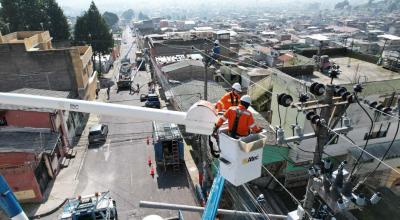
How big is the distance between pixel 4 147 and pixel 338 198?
70.5 feet

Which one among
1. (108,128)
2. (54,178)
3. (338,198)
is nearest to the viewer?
(338,198)

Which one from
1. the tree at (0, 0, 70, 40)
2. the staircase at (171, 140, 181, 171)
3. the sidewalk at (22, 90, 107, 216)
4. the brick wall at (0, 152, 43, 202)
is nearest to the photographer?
the brick wall at (0, 152, 43, 202)

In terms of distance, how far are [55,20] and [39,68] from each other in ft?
95.2

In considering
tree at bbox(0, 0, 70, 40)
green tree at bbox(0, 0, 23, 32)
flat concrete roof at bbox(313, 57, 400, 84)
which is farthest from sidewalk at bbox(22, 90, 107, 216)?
green tree at bbox(0, 0, 23, 32)

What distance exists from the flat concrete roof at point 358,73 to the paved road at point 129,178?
14.0 m

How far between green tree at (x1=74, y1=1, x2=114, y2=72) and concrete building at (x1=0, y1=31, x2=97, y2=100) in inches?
896

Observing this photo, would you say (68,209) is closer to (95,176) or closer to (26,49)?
(95,176)

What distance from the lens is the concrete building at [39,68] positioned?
28.3 m

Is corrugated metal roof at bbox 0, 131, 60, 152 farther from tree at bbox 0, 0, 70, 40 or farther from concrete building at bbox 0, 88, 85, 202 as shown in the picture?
tree at bbox 0, 0, 70, 40

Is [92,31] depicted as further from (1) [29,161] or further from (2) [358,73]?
(2) [358,73]

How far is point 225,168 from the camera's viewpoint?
18.8 ft

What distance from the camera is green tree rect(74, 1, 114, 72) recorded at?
52.4 meters

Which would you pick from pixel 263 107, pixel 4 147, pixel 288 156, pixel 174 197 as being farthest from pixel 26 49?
pixel 288 156

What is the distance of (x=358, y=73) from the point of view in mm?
23484
